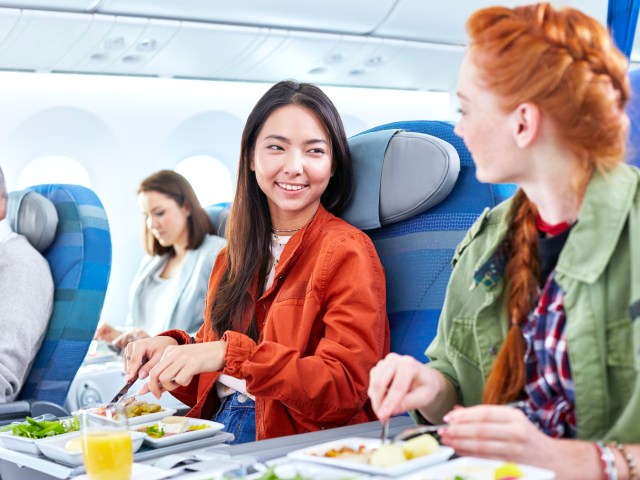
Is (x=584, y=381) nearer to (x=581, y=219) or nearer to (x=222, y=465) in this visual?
(x=581, y=219)

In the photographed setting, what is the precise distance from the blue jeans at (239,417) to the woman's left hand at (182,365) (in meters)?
0.36

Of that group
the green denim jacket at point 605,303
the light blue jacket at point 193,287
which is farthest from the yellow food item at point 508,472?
the light blue jacket at point 193,287

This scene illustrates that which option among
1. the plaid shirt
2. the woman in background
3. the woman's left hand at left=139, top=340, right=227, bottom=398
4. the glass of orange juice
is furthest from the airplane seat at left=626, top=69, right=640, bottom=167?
the woman in background

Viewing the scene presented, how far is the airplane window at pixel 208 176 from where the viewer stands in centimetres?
827

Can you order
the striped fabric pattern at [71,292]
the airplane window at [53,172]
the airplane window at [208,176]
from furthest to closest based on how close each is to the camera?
the airplane window at [208,176] → the airplane window at [53,172] → the striped fabric pattern at [71,292]

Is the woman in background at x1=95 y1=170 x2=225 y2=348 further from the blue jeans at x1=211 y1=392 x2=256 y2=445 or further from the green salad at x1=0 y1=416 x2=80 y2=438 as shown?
the green salad at x1=0 y1=416 x2=80 y2=438

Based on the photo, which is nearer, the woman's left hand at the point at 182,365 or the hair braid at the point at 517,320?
the hair braid at the point at 517,320

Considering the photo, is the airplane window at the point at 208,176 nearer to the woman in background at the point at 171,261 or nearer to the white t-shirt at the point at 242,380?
the woman in background at the point at 171,261

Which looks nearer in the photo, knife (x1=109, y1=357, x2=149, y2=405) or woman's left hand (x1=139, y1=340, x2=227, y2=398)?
woman's left hand (x1=139, y1=340, x2=227, y2=398)

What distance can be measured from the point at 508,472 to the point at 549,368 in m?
0.34

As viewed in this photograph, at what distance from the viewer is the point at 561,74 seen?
4.79 feet

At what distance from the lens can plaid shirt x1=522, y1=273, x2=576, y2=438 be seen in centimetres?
151

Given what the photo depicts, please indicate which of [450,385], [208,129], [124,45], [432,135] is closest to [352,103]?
[208,129]

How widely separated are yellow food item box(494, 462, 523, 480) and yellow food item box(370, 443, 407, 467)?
157 millimetres
